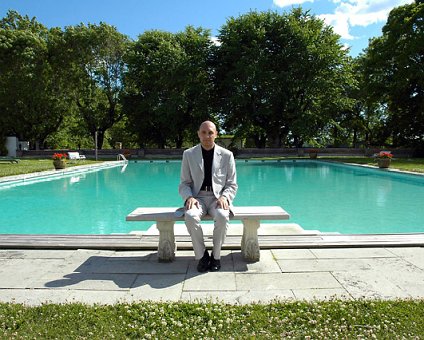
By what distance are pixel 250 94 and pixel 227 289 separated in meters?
28.0

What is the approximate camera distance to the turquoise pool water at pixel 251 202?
711 cm

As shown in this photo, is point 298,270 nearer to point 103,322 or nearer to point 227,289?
point 227,289

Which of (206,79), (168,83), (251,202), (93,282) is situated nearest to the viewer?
(93,282)

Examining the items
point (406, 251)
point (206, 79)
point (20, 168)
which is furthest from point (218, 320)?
point (206, 79)

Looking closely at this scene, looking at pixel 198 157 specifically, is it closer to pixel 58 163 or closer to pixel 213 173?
pixel 213 173

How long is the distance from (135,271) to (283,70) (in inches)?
1146

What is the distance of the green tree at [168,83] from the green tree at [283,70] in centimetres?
214

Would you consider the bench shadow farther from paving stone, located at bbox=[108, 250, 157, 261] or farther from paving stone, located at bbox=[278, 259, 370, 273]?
paving stone, located at bbox=[278, 259, 370, 273]

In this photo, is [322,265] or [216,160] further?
[216,160]

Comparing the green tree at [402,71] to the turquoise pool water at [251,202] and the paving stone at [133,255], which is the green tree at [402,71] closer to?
the turquoise pool water at [251,202]

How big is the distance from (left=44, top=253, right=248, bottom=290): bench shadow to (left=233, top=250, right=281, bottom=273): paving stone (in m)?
0.01

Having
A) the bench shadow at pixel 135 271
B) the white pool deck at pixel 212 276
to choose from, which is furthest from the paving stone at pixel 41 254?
the bench shadow at pixel 135 271

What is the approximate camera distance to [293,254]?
4.03 m

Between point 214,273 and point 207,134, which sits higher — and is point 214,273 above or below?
below
